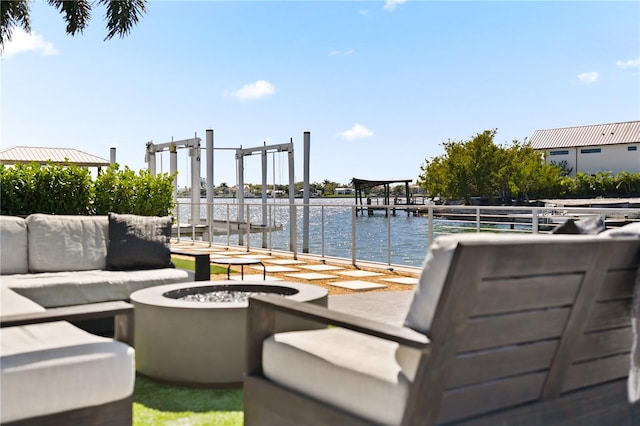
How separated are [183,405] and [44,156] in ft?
45.1

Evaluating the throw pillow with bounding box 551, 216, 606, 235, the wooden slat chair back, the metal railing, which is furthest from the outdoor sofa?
the metal railing

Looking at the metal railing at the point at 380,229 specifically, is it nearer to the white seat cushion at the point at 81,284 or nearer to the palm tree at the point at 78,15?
the white seat cushion at the point at 81,284

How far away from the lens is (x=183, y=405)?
245cm

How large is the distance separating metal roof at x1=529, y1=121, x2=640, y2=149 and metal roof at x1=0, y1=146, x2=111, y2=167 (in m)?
48.6

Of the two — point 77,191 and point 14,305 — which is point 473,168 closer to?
point 77,191

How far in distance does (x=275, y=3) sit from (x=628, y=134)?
5661cm

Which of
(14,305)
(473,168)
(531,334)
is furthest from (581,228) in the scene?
(473,168)

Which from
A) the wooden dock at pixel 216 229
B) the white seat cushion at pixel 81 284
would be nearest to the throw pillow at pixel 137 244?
the white seat cushion at pixel 81 284

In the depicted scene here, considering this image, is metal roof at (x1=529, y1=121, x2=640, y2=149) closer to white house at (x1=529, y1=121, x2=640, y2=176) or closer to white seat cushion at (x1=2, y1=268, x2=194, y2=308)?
white house at (x1=529, y1=121, x2=640, y2=176)

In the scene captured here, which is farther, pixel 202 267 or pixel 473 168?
pixel 473 168

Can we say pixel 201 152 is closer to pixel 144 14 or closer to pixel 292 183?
pixel 292 183

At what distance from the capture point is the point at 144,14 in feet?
28.0

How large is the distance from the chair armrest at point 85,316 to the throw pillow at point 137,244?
2.26m

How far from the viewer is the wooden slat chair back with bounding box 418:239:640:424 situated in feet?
4.64
